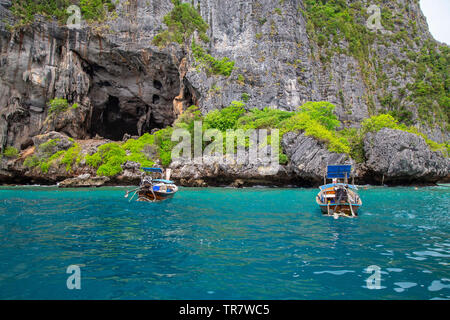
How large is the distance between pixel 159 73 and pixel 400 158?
1293 inches

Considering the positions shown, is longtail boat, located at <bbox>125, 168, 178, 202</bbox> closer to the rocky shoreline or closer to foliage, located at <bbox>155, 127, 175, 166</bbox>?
the rocky shoreline

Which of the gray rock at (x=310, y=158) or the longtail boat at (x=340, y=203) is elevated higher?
the gray rock at (x=310, y=158)

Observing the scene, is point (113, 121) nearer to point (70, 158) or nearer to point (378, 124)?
point (70, 158)

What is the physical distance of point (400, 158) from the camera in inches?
1143

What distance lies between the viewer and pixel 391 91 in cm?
4781

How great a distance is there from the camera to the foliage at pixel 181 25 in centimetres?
3791

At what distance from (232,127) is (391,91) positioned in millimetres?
31916

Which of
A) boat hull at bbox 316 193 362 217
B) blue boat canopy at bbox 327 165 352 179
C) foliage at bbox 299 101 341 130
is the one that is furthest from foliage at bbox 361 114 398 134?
boat hull at bbox 316 193 362 217

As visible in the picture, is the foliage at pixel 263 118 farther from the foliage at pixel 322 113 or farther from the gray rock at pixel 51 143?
the gray rock at pixel 51 143

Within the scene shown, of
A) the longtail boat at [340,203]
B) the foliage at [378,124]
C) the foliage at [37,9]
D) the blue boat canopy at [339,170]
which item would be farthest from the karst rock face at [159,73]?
the longtail boat at [340,203]

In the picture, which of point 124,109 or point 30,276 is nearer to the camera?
point 30,276

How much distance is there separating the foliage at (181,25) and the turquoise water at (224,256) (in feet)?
106
